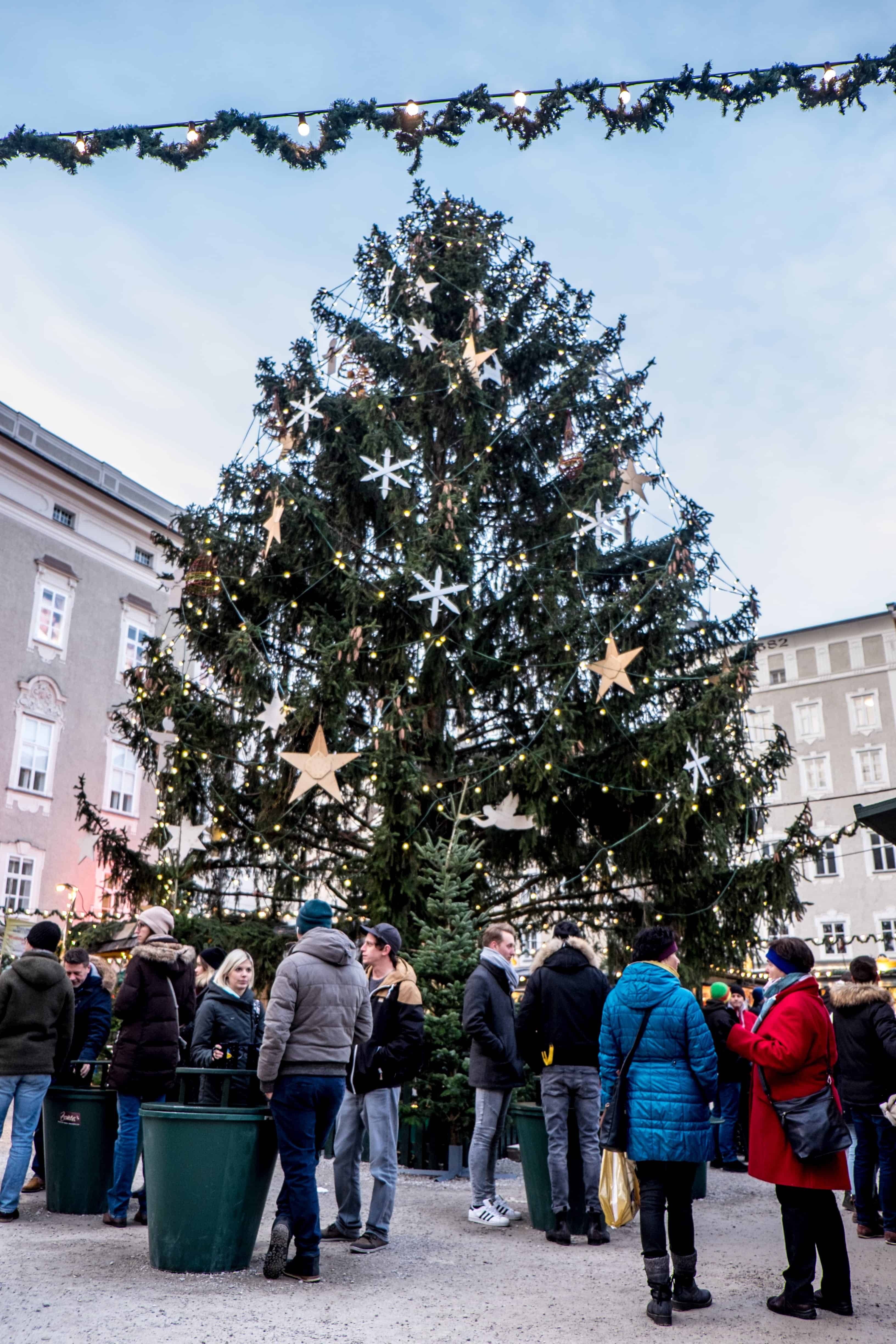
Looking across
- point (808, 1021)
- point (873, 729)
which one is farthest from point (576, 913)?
point (873, 729)

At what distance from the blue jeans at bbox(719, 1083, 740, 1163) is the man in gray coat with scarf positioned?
4151mm

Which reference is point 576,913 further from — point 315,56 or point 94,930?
point 315,56

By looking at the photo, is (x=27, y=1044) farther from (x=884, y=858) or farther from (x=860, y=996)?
(x=884, y=858)

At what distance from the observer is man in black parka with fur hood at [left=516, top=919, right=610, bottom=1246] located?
686 cm

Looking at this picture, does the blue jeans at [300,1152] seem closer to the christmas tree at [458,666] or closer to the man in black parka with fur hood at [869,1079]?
the man in black parka with fur hood at [869,1079]

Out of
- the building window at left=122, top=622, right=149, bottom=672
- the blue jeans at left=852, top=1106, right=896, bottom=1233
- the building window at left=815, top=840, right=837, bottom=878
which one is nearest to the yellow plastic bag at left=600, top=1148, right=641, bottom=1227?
the blue jeans at left=852, top=1106, right=896, bottom=1233

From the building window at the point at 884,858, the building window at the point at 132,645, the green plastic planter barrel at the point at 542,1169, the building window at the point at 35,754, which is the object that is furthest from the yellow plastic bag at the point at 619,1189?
the building window at the point at 884,858

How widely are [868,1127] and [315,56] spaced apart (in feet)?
26.8

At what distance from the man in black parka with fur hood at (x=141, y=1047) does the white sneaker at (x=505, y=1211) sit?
2417 mm

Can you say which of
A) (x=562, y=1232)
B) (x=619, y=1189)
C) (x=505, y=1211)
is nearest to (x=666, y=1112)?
(x=619, y=1189)

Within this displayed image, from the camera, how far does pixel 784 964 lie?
5402 millimetres

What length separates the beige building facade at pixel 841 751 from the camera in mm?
40969

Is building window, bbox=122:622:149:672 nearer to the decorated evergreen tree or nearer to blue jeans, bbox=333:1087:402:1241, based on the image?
the decorated evergreen tree

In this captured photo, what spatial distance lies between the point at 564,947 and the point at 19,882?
2365 centimetres
